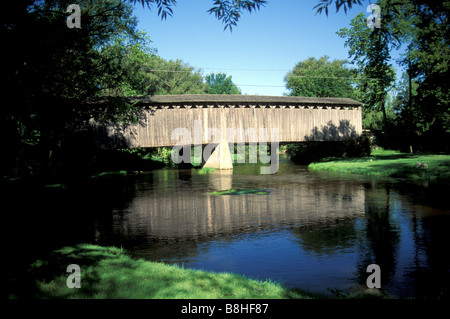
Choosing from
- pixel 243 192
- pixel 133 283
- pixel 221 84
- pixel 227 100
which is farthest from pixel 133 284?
pixel 221 84

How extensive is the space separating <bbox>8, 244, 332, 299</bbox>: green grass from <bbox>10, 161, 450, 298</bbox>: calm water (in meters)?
1.16

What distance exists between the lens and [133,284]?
18.8 feet

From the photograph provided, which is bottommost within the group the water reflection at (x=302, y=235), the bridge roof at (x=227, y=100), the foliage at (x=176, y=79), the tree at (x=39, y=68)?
the water reflection at (x=302, y=235)

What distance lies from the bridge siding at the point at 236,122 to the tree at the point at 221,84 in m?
51.5

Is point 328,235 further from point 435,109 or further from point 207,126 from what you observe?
point 207,126

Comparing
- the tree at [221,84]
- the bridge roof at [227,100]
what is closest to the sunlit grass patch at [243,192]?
the bridge roof at [227,100]

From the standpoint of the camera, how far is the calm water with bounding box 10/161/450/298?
7324 mm

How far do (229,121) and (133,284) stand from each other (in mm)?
29692

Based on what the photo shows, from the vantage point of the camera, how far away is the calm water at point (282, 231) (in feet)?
24.0

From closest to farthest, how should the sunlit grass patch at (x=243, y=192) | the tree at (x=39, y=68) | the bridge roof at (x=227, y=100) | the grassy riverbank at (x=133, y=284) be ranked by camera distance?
the grassy riverbank at (x=133, y=284), the tree at (x=39, y=68), the sunlit grass patch at (x=243, y=192), the bridge roof at (x=227, y=100)

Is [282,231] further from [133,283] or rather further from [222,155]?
[222,155]

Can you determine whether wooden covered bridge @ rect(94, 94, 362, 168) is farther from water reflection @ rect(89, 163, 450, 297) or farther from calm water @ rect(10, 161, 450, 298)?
water reflection @ rect(89, 163, 450, 297)

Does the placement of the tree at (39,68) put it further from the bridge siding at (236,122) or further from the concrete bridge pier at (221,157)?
the concrete bridge pier at (221,157)

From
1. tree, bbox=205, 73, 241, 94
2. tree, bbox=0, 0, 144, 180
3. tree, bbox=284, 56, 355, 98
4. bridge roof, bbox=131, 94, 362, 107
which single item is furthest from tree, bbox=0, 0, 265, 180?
tree, bbox=205, 73, 241, 94
